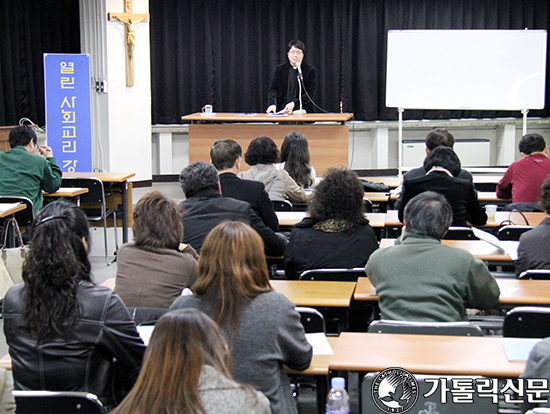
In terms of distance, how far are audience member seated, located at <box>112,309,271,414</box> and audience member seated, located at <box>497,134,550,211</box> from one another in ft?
14.3

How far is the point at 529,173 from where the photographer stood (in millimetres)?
5410

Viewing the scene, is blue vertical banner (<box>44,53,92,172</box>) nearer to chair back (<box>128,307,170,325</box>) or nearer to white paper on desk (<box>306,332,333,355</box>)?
chair back (<box>128,307,170,325</box>)

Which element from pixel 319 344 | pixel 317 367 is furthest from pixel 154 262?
pixel 317 367

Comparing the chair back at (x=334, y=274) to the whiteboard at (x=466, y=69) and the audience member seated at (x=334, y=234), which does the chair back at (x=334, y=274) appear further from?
the whiteboard at (x=466, y=69)

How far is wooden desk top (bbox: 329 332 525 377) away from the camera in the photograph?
6.95 ft

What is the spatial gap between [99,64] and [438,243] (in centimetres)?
700

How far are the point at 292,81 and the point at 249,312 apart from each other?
6.40 metres

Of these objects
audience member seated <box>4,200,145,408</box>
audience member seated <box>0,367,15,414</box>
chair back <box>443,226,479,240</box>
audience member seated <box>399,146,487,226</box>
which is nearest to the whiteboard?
audience member seated <box>399,146,487,226</box>

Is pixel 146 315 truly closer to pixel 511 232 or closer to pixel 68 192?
pixel 511 232

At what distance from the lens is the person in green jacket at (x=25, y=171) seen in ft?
17.5

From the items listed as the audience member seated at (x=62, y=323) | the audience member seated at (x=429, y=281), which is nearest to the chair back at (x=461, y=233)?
the audience member seated at (x=429, y=281)

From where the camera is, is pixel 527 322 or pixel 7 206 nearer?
pixel 527 322

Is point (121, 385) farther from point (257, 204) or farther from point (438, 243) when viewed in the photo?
point (257, 204)

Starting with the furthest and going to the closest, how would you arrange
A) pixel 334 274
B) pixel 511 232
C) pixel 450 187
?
pixel 450 187 → pixel 511 232 → pixel 334 274
